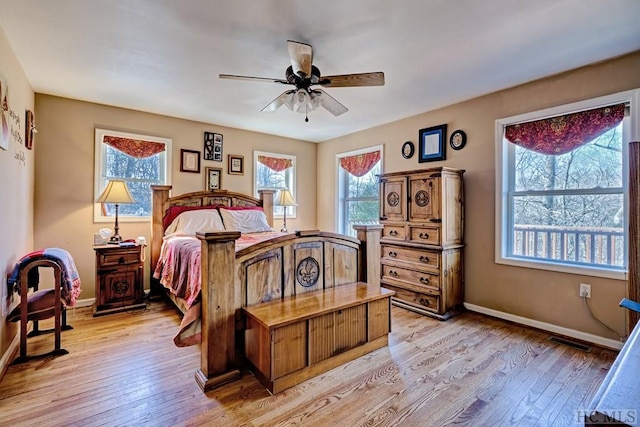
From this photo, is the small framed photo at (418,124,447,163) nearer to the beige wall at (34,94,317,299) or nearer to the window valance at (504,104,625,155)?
the window valance at (504,104,625,155)

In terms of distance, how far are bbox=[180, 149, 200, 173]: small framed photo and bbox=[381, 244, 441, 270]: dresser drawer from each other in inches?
116

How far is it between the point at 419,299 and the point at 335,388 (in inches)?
71.8

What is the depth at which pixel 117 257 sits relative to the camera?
3330 millimetres

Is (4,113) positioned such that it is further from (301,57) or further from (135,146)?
(301,57)

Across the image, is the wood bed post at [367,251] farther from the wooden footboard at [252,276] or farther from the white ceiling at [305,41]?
the white ceiling at [305,41]

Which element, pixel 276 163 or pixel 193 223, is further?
pixel 276 163

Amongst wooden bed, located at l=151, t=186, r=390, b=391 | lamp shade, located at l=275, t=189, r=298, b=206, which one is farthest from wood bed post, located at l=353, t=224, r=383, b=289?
lamp shade, located at l=275, t=189, r=298, b=206

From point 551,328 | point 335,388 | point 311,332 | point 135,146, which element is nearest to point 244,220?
point 135,146

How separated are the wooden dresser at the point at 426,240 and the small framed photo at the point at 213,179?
2578 millimetres

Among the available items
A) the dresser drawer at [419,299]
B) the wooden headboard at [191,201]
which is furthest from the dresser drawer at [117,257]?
the dresser drawer at [419,299]

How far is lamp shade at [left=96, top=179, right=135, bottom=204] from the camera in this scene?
3.36 m

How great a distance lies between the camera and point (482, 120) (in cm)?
342

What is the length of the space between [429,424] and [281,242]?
4.92 ft

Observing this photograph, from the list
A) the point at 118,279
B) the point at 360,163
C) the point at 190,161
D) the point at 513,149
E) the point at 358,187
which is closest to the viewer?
the point at 513,149
